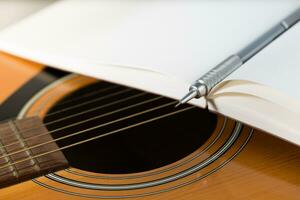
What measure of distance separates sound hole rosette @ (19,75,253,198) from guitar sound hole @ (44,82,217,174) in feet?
0.04

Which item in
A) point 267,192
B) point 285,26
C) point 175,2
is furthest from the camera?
point 175,2

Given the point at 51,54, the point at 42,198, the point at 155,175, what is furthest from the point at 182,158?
the point at 51,54

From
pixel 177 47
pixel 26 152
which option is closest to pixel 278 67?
pixel 177 47

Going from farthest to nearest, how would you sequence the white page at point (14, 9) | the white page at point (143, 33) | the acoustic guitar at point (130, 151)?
the white page at point (14, 9), the white page at point (143, 33), the acoustic guitar at point (130, 151)

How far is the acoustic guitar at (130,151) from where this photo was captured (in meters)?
0.53

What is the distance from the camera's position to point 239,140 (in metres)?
0.59

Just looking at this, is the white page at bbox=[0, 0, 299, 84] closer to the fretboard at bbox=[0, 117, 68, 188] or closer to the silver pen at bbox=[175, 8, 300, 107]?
the silver pen at bbox=[175, 8, 300, 107]

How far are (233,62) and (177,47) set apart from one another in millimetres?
108

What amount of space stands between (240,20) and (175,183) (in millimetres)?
262

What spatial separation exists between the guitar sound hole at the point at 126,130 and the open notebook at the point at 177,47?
0.03 meters

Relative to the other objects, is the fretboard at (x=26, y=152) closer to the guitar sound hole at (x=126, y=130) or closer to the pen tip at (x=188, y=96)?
the guitar sound hole at (x=126, y=130)

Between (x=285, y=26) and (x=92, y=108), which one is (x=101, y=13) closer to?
(x=92, y=108)

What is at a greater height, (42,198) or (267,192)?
(42,198)

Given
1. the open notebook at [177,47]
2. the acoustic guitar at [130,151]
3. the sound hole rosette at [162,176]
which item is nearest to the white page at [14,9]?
the open notebook at [177,47]
